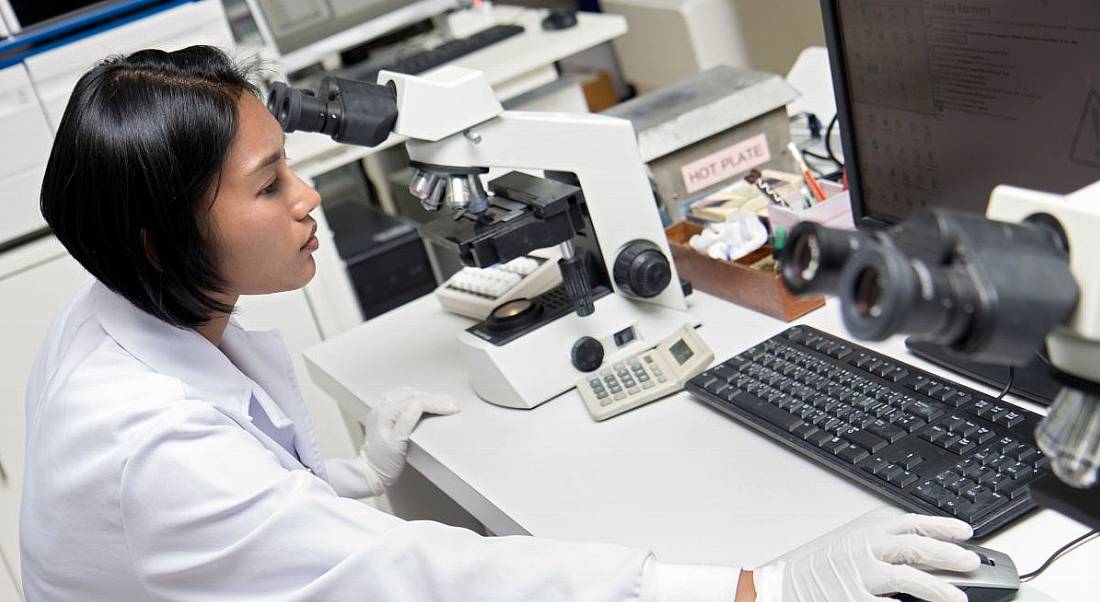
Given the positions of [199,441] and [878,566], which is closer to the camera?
[878,566]

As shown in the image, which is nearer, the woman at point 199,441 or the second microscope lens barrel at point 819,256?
the second microscope lens barrel at point 819,256

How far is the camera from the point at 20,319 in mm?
2213

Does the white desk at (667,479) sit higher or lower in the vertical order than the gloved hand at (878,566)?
lower

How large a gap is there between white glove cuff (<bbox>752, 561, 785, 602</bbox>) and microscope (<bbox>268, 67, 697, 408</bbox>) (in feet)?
1.53

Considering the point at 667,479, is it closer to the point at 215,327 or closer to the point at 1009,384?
the point at 1009,384

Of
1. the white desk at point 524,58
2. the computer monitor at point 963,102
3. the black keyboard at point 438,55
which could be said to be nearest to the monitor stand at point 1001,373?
the computer monitor at point 963,102

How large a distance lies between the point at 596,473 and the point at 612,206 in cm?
35

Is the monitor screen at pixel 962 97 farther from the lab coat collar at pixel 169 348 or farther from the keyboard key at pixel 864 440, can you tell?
the lab coat collar at pixel 169 348

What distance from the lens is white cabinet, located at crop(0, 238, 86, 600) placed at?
220 centimetres

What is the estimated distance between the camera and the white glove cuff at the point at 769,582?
865 millimetres

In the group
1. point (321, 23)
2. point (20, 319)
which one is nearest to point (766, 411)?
point (20, 319)

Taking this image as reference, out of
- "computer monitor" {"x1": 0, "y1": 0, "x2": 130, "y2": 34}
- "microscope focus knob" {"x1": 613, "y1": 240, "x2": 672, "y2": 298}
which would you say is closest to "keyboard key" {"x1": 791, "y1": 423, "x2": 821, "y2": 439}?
"microscope focus knob" {"x1": 613, "y1": 240, "x2": 672, "y2": 298}

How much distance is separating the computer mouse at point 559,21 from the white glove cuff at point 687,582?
1.95 m

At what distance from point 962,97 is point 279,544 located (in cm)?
75
